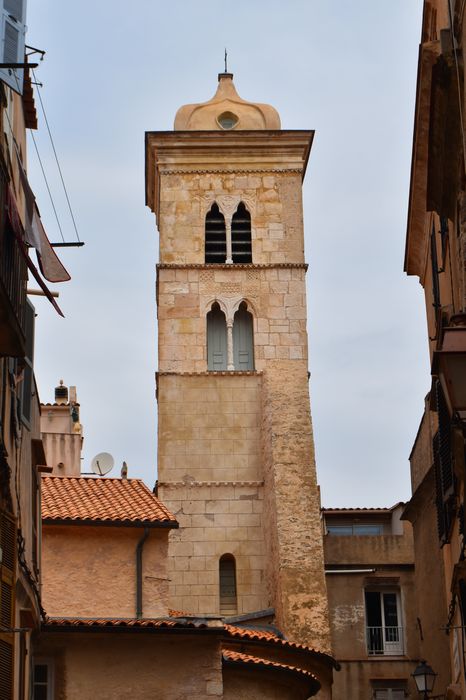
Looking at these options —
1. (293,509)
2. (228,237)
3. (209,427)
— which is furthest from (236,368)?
(293,509)

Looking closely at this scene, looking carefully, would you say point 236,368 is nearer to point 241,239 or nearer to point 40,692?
point 241,239

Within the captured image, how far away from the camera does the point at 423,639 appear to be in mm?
27031

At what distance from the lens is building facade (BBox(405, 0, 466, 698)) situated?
12414 mm

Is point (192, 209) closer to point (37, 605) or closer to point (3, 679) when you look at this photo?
point (37, 605)

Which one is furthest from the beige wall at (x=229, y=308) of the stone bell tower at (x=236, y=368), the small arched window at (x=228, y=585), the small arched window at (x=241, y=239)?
the small arched window at (x=228, y=585)

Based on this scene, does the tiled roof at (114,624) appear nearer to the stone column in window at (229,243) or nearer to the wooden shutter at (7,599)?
the wooden shutter at (7,599)

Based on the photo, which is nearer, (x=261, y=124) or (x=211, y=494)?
(x=211, y=494)

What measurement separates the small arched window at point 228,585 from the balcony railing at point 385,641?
12.3 ft

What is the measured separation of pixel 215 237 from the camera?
40031mm

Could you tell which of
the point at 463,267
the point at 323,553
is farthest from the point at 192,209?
the point at 463,267

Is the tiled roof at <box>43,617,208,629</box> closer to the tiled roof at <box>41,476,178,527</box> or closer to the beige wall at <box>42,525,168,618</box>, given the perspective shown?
the beige wall at <box>42,525,168,618</box>

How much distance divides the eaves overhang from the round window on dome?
188 cm

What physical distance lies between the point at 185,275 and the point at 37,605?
22.0 meters

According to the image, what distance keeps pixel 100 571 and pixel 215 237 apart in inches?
728
